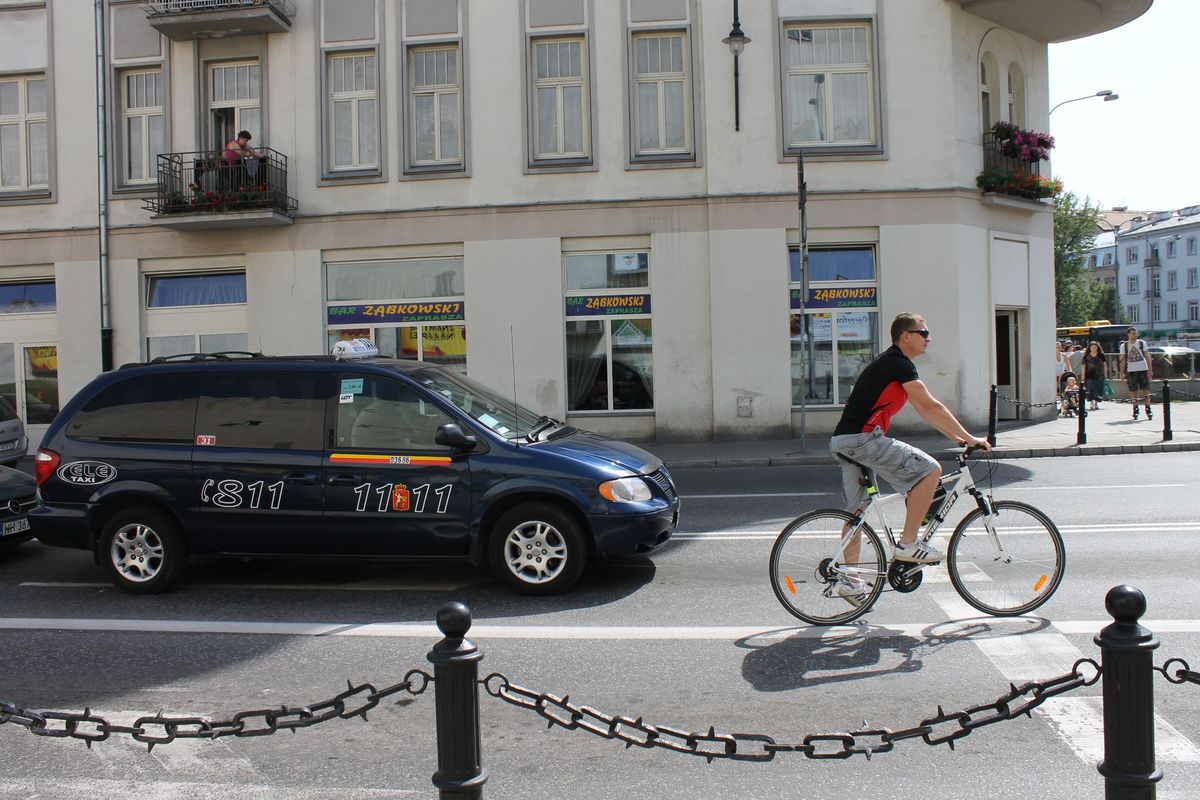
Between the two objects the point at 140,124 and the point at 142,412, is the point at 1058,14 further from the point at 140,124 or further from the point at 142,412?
the point at 142,412

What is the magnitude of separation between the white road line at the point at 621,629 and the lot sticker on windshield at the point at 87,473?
4.02 ft

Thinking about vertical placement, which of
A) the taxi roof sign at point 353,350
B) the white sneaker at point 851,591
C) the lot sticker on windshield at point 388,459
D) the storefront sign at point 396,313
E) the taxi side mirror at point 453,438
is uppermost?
the storefront sign at point 396,313

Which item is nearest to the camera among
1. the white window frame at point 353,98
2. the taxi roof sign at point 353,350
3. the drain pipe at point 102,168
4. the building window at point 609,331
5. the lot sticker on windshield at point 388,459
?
the lot sticker on windshield at point 388,459

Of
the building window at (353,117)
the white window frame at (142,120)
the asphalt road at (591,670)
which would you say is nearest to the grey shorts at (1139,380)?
the asphalt road at (591,670)

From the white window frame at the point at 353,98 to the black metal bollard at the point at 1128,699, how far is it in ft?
59.4

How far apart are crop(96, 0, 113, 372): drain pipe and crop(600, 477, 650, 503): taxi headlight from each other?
627 inches

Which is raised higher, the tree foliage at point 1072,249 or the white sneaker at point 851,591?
the tree foliage at point 1072,249

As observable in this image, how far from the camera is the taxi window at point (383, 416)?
23.8 feet

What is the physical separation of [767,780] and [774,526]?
5.69 m

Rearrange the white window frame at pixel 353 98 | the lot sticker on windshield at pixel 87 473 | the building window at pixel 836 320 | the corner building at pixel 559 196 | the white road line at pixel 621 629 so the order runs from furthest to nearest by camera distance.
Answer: the white window frame at pixel 353 98
the building window at pixel 836 320
the corner building at pixel 559 196
the lot sticker on windshield at pixel 87 473
the white road line at pixel 621 629

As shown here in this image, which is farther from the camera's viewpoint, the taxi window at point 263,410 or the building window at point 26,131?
the building window at point 26,131

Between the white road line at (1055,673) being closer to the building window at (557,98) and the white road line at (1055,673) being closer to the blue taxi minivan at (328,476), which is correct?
the blue taxi minivan at (328,476)

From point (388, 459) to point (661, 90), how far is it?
13333 mm

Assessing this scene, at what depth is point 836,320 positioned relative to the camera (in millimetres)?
18500
